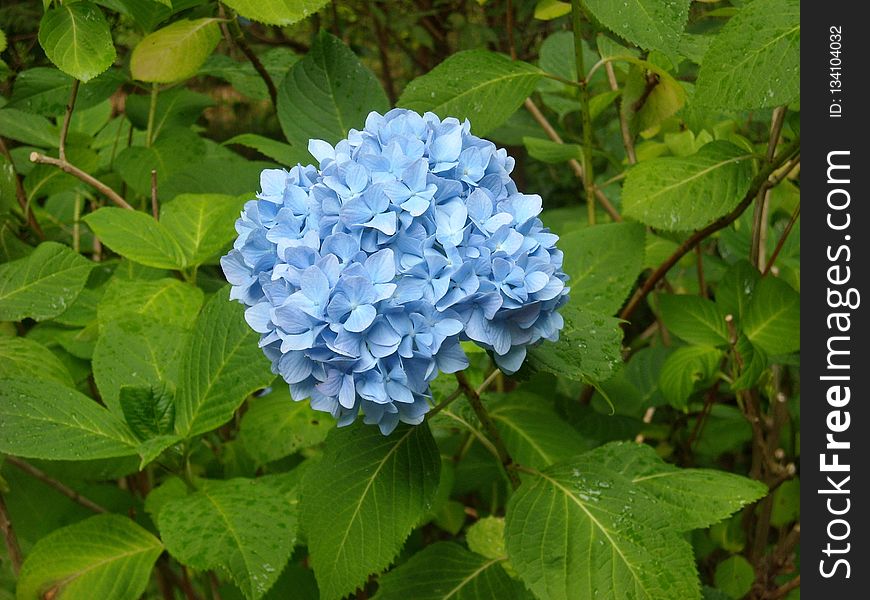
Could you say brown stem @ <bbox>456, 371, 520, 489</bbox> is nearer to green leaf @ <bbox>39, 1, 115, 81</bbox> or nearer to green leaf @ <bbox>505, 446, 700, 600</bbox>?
green leaf @ <bbox>505, 446, 700, 600</bbox>

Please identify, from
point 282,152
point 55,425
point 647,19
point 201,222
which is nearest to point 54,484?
point 55,425

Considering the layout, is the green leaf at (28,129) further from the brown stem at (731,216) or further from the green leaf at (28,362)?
the brown stem at (731,216)

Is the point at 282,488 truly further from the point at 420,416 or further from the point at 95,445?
the point at 420,416

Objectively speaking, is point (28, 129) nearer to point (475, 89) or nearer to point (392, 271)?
point (475, 89)

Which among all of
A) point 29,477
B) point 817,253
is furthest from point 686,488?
point 29,477

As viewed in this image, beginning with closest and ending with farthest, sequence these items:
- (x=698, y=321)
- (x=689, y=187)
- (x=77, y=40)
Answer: (x=77, y=40), (x=689, y=187), (x=698, y=321)

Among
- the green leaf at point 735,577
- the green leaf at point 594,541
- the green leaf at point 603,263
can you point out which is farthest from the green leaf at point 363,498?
the green leaf at point 735,577
